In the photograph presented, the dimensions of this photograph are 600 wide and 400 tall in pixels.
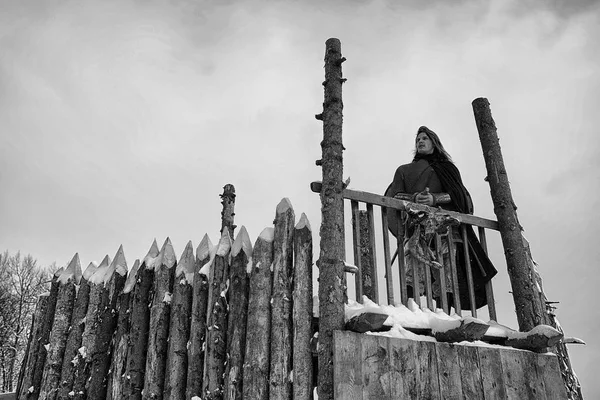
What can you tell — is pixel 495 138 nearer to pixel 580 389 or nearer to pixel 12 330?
pixel 580 389

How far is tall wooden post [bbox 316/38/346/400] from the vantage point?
3.94 meters

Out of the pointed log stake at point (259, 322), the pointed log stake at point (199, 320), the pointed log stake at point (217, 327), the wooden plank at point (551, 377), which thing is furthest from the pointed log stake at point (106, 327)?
the wooden plank at point (551, 377)

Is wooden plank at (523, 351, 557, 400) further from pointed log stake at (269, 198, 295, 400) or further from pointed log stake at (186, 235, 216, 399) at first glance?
pointed log stake at (186, 235, 216, 399)

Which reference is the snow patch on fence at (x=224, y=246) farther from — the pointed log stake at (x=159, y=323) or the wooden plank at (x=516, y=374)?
the wooden plank at (x=516, y=374)

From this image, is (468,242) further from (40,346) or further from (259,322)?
(40,346)

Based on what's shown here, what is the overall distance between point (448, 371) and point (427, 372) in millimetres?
204

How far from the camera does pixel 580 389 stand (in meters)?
6.97

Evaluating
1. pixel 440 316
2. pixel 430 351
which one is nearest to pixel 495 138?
pixel 440 316

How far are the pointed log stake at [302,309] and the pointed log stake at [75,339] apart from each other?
7.09 ft

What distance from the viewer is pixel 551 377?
470 cm

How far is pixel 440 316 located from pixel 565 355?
3473 millimetres

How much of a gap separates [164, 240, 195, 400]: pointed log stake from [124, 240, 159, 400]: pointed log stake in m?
0.31

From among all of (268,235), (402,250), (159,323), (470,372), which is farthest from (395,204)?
(159,323)

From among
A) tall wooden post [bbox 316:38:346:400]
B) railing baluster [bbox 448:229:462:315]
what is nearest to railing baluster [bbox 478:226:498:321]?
railing baluster [bbox 448:229:462:315]
